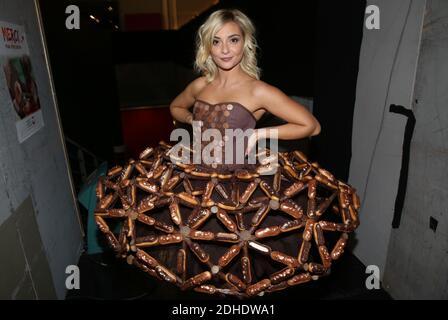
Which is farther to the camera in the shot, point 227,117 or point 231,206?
point 227,117

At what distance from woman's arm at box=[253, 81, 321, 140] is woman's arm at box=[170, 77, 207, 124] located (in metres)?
0.41

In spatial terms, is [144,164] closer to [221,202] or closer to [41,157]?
[221,202]

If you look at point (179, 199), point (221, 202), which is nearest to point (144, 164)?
point (179, 199)

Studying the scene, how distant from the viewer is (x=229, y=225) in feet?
3.79

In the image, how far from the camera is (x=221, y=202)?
1.18 meters

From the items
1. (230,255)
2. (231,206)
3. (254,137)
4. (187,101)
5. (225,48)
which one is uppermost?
(225,48)

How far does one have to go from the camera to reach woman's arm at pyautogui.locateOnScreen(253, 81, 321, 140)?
1.62 meters

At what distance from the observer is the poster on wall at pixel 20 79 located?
2078 mm

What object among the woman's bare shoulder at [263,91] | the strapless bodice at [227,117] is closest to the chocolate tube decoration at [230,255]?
the strapless bodice at [227,117]

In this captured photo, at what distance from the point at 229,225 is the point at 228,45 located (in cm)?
93

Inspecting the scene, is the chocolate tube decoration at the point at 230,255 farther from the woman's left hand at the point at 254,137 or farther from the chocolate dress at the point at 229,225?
the woman's left hand at the point at 254,137

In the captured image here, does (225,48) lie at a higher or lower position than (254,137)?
higher

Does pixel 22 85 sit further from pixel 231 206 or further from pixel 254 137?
pixel 231 206

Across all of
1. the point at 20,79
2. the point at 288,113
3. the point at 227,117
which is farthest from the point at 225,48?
the point at 20,79
